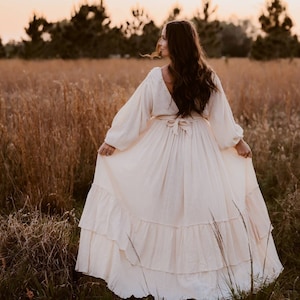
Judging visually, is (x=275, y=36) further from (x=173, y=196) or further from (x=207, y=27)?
(x=173, y=196)

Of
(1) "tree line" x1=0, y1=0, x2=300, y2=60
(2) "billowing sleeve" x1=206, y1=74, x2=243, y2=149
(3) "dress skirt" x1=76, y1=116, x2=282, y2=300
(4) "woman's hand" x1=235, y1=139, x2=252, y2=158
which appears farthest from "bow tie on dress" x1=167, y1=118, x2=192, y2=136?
(1) "tree line" x1=0, y1=0, x2=300, y2=60

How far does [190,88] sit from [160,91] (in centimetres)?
17

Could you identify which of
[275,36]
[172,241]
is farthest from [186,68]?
[275,36]

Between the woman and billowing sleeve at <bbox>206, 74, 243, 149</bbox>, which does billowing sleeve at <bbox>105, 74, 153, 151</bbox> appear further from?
billowing sleeve at <bbox>206, 74, 243, 149</bbox>

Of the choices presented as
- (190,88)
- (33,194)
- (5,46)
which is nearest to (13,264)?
(33,194)

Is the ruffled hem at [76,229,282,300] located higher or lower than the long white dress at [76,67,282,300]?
lower

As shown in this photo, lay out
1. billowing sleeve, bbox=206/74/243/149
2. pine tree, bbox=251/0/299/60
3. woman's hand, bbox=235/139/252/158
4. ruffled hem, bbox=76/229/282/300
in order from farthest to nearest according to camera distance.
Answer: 1. pine tree, bbox=251/0/299/60
2. woman's hand, bbox=235/139/252/158
3. billowing sleeve, bbox=206/74/243/149
4. ruffled hem, bbox=76/229/282/300

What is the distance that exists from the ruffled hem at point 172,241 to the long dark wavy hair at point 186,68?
2.19 ft

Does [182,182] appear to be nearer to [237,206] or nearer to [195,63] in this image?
[237,206]

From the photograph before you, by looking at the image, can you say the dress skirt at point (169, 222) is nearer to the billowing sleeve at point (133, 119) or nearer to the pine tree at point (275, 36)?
the billowing sleeve at point (133, 119)

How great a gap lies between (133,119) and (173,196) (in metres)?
0.51

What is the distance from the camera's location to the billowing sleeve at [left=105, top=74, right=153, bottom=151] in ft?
10.9

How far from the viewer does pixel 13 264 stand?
3381 millimetres

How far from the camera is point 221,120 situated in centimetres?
336
